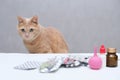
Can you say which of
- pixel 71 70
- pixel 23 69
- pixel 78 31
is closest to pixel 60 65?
pixel 71 70

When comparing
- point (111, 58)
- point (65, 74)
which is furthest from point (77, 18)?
point (65, 74)

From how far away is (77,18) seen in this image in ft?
6.53

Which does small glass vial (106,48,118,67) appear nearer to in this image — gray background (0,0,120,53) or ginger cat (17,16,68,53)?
ginger cat (17,16,68,53)

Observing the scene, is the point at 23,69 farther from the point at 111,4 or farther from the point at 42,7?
the point at 111,4

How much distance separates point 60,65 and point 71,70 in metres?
0.06

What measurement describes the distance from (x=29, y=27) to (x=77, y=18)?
2.18 ft

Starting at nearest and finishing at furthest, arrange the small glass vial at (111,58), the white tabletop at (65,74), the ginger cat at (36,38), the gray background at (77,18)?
the white tabletop at (65,74) < the small glass vial at (111,58) < the ginger cat at (36,38) < the gray background at (77,18)

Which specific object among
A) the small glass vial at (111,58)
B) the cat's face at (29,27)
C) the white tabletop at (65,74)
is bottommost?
the white tabletop at (65,74)

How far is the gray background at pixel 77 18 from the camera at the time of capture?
6.48 ft

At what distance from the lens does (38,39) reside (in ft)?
4.90

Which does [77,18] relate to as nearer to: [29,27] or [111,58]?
[29,27]

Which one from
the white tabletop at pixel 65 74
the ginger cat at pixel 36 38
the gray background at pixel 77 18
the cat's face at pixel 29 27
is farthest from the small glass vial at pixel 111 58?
the gray background at pixel 77 18

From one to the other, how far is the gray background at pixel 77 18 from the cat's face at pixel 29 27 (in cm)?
54

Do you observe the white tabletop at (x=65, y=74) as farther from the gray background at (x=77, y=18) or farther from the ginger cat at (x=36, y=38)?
the gray background at (x=77, y=18)
